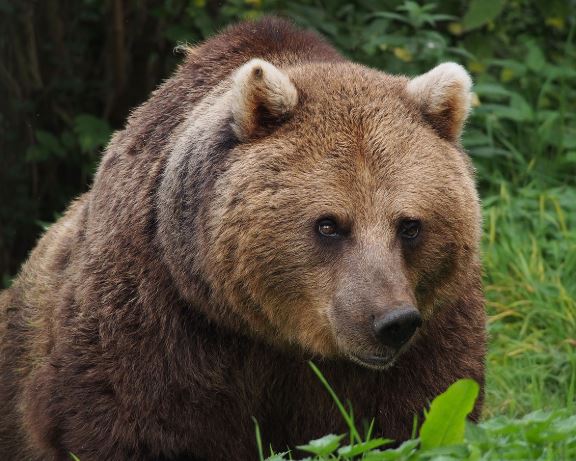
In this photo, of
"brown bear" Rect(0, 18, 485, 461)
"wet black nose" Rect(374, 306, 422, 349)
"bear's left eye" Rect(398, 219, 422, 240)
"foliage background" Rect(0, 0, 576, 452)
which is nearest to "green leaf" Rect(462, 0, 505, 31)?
"foliage background" Rect(0, 0, 576, 452)

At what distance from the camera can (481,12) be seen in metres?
9.05

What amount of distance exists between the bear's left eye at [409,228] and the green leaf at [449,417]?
94 cm

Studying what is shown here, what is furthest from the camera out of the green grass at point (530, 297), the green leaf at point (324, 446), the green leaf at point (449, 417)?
the green grass at point (530, 297)

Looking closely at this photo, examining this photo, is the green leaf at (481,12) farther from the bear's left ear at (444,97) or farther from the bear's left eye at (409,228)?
the bear's left eye at (409,228)

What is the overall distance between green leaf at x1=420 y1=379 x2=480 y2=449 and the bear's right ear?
150cm

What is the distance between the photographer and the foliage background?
8062mm

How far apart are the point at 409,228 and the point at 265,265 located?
62 centimetres

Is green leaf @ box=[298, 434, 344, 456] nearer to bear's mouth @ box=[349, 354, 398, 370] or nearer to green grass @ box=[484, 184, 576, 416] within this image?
bear's mouth @ box=[349, 354, 398, 370]

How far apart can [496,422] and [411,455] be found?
0.47m

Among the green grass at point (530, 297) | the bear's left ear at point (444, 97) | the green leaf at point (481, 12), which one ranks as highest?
the bear's left ear at point (444, 97)

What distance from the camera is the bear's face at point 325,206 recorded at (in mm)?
5121

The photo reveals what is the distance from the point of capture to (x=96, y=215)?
6.00 m

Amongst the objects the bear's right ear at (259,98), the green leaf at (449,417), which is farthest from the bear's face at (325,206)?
the green leaf at (449,417)

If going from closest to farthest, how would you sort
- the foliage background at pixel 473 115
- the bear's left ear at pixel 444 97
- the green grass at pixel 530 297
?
the bear's left ear at pixel 444 97
the green grass at pixel 530 297
the foliage background at pixel 473 115
